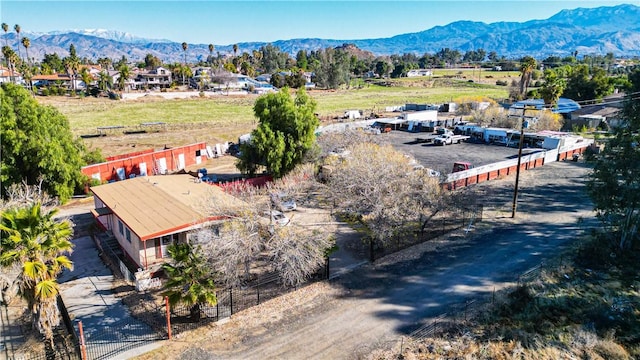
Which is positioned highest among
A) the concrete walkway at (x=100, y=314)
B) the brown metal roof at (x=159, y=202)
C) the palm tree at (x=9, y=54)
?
the palm tree at (x=9, y=54)

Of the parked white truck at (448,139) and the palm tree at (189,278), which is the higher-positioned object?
the parked white truck at (448,139)

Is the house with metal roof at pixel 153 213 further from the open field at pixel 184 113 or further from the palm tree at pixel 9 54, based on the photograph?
the palm tree at pixel 9 54

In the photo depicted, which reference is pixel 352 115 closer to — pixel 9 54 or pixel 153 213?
pixel 153 213

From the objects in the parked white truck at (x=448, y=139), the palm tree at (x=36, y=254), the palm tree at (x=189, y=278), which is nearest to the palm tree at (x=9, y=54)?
the parked white truck at (x=448, y=139)

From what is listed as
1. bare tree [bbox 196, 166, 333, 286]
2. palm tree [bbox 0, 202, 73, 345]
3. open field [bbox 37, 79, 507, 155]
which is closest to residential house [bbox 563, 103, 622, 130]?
open field [bbox 37, 79, 507, 155]

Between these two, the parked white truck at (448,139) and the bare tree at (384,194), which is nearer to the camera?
the bare tree at (384,194)

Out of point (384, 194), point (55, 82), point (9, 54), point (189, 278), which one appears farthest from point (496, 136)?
point (55, 82)

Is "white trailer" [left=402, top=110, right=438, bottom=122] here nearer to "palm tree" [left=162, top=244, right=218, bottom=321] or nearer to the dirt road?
the dirt road

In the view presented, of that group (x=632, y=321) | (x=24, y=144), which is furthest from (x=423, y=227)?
(x=24, y=144)
